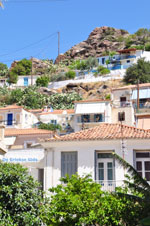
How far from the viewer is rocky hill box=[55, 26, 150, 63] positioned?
392 ft

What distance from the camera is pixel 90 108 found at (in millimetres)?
52344

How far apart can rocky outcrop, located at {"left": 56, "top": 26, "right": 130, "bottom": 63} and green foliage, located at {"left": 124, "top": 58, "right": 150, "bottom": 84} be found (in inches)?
1544

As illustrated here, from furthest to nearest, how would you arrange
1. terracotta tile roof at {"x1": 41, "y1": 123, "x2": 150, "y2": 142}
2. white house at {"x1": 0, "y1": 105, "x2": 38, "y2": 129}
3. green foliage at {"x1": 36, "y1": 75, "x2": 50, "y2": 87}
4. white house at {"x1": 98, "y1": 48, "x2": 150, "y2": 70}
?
white house at {"x1": 98, "y1": 48, "x2": 150, "y2": 70} < green foliage at {"x1": 36, "y1": 75, "x2": 50, "y2": 87} < white house at {"x1": 0, "y1": 105, "x2": 38, "y2": 129} < terracotta tile roof at {"x1": 41, "y1": 123, "x2": 150, "y2": 142}

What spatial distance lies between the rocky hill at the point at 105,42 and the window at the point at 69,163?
95993 millimetres

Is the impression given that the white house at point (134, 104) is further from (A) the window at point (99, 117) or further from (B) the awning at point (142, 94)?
(A) the window at point (99, 117)

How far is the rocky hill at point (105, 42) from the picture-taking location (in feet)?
392

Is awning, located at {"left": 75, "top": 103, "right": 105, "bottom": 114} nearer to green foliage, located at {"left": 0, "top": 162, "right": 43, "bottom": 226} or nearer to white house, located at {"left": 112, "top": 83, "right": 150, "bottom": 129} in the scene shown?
white house, located at {"left": 112, "top": 83, "right": 150, "bottom": 129}

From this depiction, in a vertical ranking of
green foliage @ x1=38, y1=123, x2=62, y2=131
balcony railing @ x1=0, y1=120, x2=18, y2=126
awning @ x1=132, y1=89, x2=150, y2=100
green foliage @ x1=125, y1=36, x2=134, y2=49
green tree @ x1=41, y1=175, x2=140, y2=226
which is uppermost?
green foliage @ x1=125, y1=36, x2=134, y2=49

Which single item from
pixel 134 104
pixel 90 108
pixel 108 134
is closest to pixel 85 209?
pixel 108 134

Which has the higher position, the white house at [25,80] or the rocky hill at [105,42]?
the rocky hill at [105,42]

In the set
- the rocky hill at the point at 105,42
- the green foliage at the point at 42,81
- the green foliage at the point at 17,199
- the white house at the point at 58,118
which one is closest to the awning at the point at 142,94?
the white house at the point at 58,118

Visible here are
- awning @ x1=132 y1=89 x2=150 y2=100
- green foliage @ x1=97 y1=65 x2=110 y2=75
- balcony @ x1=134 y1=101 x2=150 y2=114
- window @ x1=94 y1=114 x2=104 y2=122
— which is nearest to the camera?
window @ x1=94 y1=114 x2=104 y2=122

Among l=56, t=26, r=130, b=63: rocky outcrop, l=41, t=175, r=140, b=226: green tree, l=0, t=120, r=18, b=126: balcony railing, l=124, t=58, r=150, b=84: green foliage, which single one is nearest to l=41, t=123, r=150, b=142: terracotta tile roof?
l=41, t=175, r=140, b=226: green tree

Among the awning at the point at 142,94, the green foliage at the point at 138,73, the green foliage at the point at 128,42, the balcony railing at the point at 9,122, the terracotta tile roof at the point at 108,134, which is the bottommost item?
the terracotta tile roof at the point at 108,134
